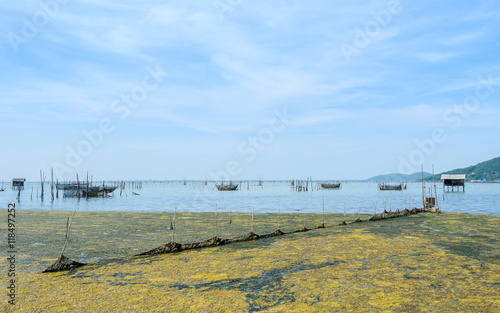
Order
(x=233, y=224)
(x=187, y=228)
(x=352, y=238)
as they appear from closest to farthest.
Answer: (x=352, y=238), (x=187, y=228), (x=233, y=224)

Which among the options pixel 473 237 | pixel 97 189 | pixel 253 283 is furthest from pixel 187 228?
pixel 97 189

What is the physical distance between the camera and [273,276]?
7.62 metres

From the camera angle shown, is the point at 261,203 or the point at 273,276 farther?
the point at 261,203

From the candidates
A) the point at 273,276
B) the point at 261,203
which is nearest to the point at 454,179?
the point at 261,203

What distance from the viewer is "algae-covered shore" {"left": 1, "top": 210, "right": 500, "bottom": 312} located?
5.88m

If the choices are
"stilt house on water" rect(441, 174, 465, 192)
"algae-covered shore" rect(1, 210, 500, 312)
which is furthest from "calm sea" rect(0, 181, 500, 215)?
"algae-covered shore" rect(1, 210, 500, 312)

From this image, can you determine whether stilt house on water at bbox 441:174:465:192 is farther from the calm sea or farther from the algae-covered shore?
the algae-covered shore

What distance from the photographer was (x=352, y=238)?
12758mm

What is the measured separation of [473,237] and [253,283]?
10843mm

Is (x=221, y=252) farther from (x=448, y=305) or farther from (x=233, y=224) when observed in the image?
(x=233, y=224)

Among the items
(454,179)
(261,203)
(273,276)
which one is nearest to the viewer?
(273,276)

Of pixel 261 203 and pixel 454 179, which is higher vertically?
pixel 454 179

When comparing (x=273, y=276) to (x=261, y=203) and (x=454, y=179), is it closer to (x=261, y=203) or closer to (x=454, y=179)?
(x=261, y=203)

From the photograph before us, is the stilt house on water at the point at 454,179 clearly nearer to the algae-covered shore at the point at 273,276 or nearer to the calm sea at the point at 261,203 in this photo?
the calm sea at the point at 261,203
